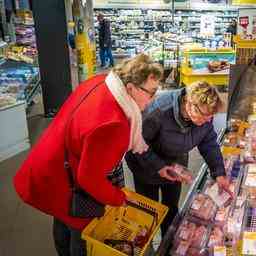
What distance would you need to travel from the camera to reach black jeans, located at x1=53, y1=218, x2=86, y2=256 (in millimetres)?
2148

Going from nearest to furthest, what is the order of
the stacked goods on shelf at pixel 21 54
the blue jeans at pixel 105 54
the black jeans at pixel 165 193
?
the black jeans at pixel 165 193 < the stacked goods on shelf at pixel 21 54 < the blue jeans at pixel 105 54

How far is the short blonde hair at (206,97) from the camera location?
2021 mm

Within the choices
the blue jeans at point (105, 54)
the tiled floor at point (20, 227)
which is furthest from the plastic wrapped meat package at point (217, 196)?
the blue jeans at point (105, 54)

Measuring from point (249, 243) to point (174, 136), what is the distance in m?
0.87

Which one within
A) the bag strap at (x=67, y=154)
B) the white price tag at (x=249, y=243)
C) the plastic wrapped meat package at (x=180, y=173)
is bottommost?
the plastic wrapped meat package at (x=180, y=173)

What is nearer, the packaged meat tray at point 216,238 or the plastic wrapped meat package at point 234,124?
the packaged meat tray at point 216,238

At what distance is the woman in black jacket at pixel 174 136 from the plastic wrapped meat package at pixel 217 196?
1.8 inches

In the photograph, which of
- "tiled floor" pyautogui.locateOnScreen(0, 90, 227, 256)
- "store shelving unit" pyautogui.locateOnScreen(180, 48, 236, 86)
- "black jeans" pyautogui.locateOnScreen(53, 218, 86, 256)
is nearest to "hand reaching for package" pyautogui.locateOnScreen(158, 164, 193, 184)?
"black jeans" pyautogui.locateOnScreen(53, 218, 86, 256)

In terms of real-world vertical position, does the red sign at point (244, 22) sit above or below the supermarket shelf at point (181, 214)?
above

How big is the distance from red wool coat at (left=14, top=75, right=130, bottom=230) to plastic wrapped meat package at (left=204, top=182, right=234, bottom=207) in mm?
822

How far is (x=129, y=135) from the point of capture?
176 centimetres

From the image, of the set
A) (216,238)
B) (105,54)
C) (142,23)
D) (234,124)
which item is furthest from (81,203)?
(142,23)

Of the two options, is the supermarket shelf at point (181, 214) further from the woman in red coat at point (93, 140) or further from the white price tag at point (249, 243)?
the white price tag at point (249, 243)

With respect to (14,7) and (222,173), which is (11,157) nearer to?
(222,173)
